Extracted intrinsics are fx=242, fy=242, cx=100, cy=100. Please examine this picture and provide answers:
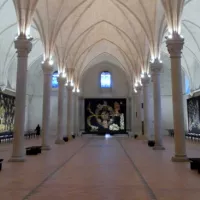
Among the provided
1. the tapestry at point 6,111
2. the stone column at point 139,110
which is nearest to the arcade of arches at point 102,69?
the stone column at point 139,110

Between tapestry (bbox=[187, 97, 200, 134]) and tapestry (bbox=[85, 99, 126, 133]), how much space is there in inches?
375

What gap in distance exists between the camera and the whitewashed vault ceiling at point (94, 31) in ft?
51.5

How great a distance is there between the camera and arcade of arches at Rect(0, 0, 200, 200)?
1074 cm

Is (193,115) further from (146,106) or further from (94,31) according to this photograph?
(94,31)

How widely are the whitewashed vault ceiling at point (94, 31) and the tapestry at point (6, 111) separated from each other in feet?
5.82

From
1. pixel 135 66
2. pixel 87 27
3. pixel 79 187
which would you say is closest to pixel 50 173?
pixel 79 187

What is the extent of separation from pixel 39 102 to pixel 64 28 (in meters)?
16.5

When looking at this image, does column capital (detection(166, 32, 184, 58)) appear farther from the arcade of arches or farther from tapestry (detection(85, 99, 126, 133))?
tapestry (detection(85, 99, 126, 133))

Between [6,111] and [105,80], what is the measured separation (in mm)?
15091

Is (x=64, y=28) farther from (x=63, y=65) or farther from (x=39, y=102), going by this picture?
(x=39, y=102)

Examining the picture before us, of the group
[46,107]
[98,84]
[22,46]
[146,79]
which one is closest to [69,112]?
[146,79]

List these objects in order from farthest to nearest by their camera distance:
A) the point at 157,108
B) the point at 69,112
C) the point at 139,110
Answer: the point at 139,110 < the point at 69,112 < the point at 157,108

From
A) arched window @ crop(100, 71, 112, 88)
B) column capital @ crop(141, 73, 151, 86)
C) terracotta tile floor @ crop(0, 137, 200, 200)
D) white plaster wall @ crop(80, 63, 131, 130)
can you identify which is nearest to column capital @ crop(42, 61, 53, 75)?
terracotta tile floor @ crop(0, 137, 200, 200)

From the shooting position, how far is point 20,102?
35.1 feet
